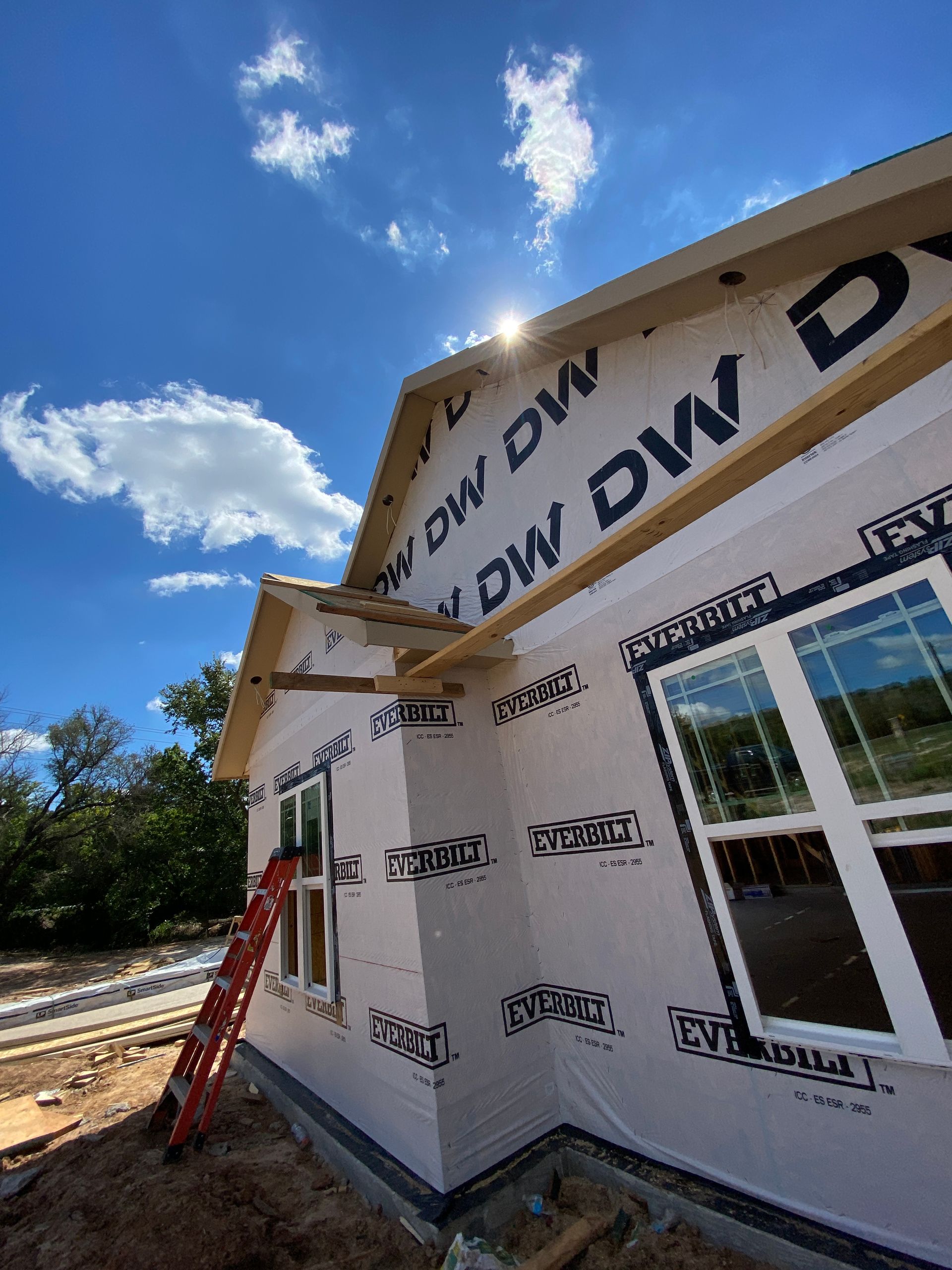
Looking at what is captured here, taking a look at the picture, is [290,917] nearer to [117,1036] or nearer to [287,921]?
[287,921]

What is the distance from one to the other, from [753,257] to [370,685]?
3159 mm

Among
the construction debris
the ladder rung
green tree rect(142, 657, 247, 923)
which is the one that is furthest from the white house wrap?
green tree rect(142, 657, 247, 923)

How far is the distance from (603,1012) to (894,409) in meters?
3.39

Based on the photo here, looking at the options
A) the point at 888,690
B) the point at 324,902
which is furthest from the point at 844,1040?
the point at 324,902

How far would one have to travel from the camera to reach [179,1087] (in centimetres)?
420

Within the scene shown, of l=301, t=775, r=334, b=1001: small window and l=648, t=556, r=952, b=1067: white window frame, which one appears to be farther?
l=301, t=775, r=334, b=1001: small window

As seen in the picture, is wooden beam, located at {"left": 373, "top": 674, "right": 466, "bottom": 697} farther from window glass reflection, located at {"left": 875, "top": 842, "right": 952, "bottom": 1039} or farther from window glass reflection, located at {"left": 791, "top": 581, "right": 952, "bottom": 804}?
window glass reflection, located at {"left": 875, "top": 842, "right": 952, "bottom": 1039}

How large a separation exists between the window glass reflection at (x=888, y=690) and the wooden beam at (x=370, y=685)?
87.6 inches

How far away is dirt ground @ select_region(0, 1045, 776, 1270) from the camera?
8.43 ft

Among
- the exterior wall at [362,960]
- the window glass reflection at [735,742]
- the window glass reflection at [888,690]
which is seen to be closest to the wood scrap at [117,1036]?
the exterior wall at [362,960]

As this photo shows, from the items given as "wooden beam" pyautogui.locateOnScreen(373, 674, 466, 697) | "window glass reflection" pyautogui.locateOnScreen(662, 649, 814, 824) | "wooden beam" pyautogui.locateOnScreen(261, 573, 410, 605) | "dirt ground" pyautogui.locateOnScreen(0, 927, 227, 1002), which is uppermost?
"wooden beam" pyautogui.locateOnScreen(261, 573, 410, 605)

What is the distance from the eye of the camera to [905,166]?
1.98 metres

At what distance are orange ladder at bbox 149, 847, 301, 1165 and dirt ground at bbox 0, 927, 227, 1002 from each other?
887 cm

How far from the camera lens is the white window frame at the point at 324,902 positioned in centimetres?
416
